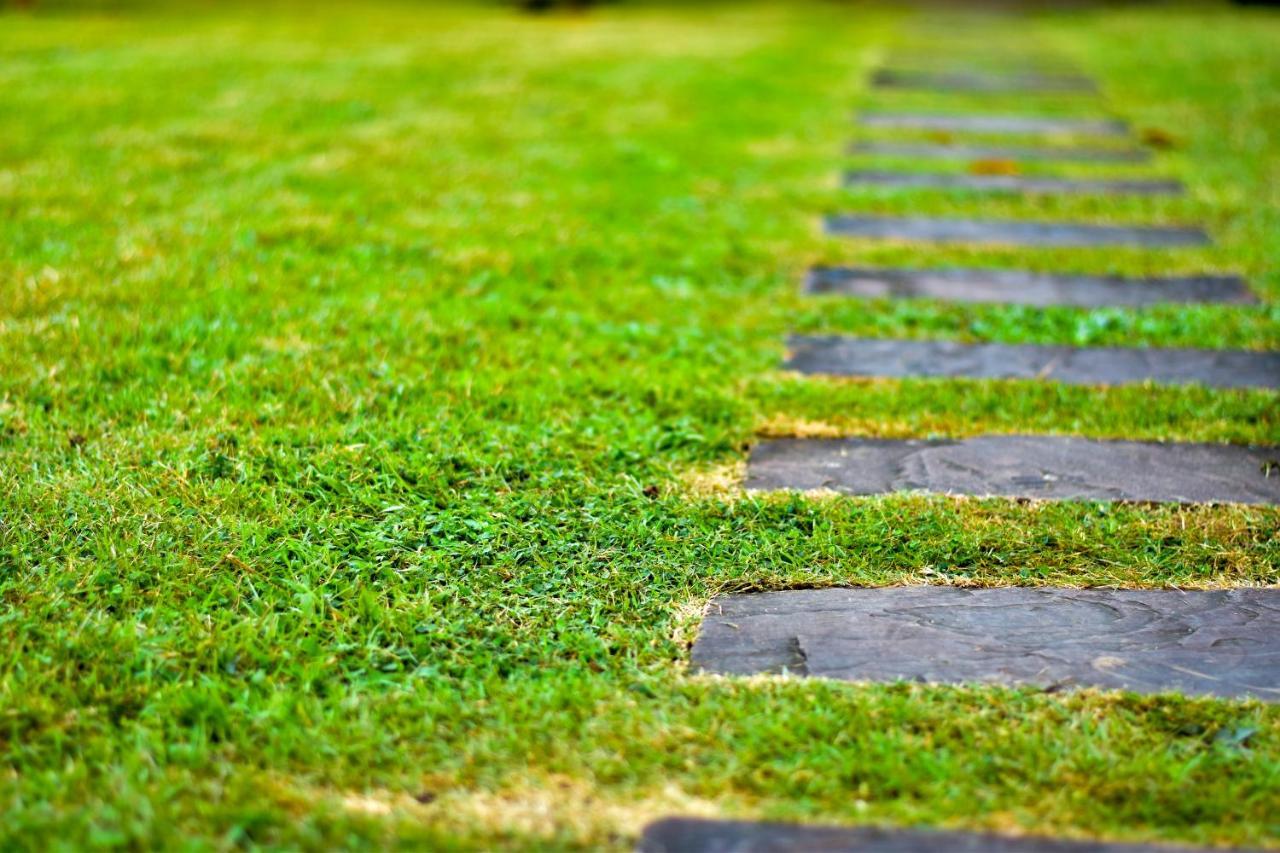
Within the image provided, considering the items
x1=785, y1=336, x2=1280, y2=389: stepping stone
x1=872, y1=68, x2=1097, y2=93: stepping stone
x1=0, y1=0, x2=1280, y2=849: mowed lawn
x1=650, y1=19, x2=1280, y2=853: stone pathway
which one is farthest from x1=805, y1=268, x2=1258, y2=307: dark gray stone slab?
x1=872, y1=68, x2=1097, y2=93: stepping stone

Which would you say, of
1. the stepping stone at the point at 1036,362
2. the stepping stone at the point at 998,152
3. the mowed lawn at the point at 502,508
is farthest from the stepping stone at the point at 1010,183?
the stepping stone at the point at 1036,362

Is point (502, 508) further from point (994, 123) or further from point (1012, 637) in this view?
point (994, 123)

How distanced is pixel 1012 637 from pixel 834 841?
0.74m

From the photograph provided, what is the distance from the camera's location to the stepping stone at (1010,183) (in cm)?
643

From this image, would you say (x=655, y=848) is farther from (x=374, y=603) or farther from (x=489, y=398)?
(x=489, y=398)

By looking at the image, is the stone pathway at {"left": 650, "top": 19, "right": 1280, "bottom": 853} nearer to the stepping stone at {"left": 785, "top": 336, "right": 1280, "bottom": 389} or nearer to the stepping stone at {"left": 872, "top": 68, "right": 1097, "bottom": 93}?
the stepping stone at {"left": 785, "top": 336, "right": 1280, "bottom": 389}

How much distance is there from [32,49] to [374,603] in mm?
9331

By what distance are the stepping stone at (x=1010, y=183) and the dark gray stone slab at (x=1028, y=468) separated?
3435 mm

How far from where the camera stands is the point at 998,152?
24.5ft

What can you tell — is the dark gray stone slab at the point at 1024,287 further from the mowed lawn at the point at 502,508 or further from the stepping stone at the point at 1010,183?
the stepping stone at the point at 1010,183

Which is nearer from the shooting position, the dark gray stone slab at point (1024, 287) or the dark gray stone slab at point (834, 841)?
the dark gray stone slab at point (834, 841)

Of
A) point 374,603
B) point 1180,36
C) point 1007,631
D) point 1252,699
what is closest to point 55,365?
point 374,603

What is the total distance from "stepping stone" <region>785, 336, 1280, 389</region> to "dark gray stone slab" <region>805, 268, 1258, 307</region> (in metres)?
0.57

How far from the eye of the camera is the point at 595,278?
4609 millimetres
